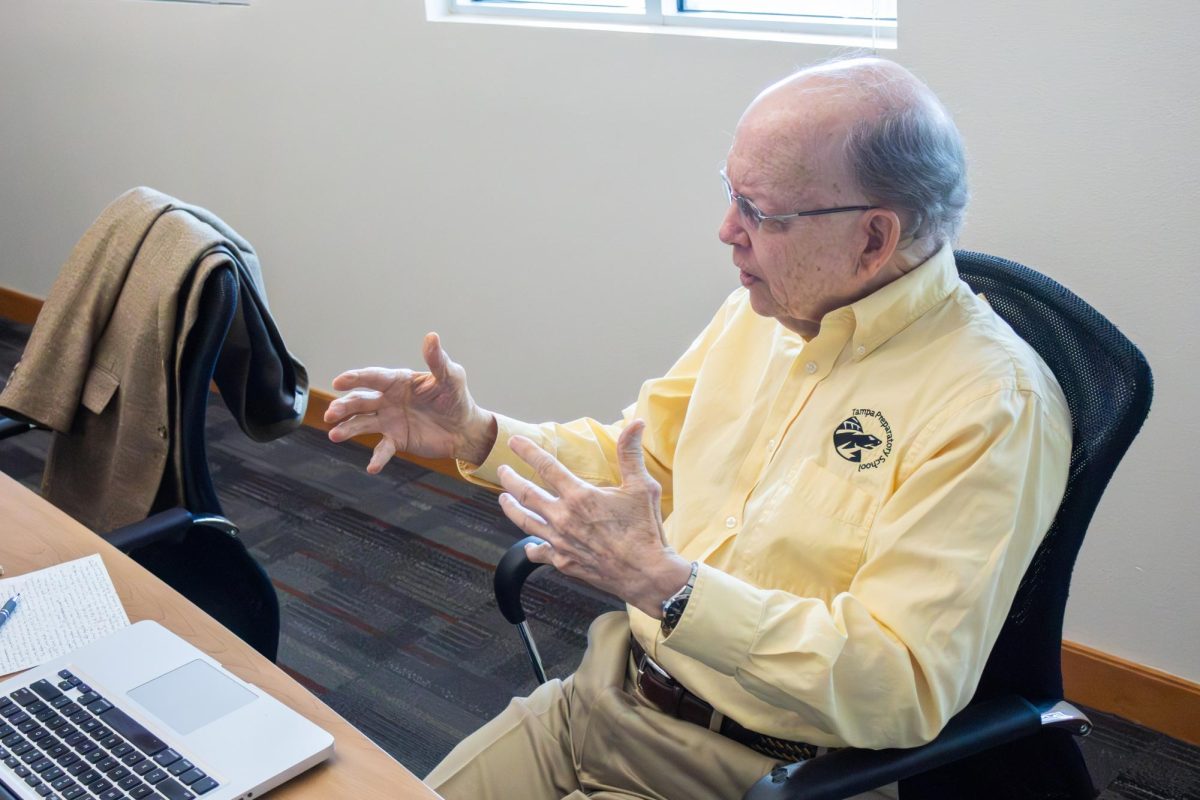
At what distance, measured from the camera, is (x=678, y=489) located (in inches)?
64.6

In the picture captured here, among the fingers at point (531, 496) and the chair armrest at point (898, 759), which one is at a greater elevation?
the fingers at point (531, 496)

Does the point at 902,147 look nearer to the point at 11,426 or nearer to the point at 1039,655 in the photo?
the point at 1039,655

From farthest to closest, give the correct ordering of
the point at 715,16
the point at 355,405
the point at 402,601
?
1. the point at 402,601
2. the point at 715,16
3. the point at 355,405

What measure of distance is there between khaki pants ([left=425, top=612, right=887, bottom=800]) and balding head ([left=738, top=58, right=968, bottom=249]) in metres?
0.68

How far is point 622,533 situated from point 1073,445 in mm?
525

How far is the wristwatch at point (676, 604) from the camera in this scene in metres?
1.25

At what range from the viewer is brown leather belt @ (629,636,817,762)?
142 cm

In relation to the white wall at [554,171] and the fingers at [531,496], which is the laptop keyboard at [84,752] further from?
the white wall at [554,171]

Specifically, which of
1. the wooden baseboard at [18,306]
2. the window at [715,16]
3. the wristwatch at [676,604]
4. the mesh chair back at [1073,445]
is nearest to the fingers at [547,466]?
the wristwatch at [676,604]

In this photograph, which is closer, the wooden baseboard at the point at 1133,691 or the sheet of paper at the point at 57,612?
the sheet of paper at the point at 57,612

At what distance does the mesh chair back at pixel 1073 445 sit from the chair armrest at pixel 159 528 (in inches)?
42.7

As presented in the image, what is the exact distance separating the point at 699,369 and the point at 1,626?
0.99 metres

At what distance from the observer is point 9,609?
133cm

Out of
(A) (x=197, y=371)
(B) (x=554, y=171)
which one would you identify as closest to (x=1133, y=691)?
(B) (x=554, y=171)
